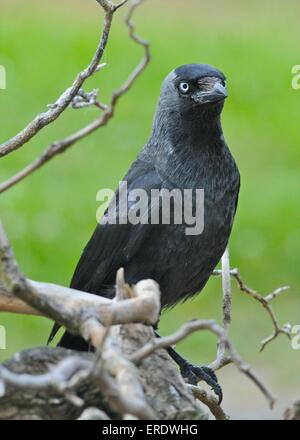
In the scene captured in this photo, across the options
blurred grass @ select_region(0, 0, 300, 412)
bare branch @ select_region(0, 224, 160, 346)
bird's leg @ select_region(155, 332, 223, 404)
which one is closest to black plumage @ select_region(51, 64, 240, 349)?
bird's leg @ select_region(155, 332, 223, 404)

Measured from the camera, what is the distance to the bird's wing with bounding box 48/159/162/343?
14.1 feet

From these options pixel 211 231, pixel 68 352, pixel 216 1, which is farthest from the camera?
pixel 216 1

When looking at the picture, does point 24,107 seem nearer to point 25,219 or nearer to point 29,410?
point 25,219

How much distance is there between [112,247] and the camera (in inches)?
172

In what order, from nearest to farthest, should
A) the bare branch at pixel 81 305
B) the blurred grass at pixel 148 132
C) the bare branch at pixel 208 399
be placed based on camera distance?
the bare branch at pixel 81 305, the bare branch at pixel 208 399, the blurred grass at pixel 148 132

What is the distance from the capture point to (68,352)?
2633mm

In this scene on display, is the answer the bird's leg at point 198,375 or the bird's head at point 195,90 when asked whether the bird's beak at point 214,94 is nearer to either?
the bird's head at point 195,90

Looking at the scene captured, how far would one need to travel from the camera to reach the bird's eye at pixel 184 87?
4.41 meters

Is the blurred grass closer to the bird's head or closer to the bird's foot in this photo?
the bird's head

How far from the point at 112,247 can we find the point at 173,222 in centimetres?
31

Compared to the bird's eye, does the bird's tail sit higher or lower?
lower

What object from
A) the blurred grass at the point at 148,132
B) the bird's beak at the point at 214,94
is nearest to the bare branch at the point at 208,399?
the bird's beak at the point at 214,94
